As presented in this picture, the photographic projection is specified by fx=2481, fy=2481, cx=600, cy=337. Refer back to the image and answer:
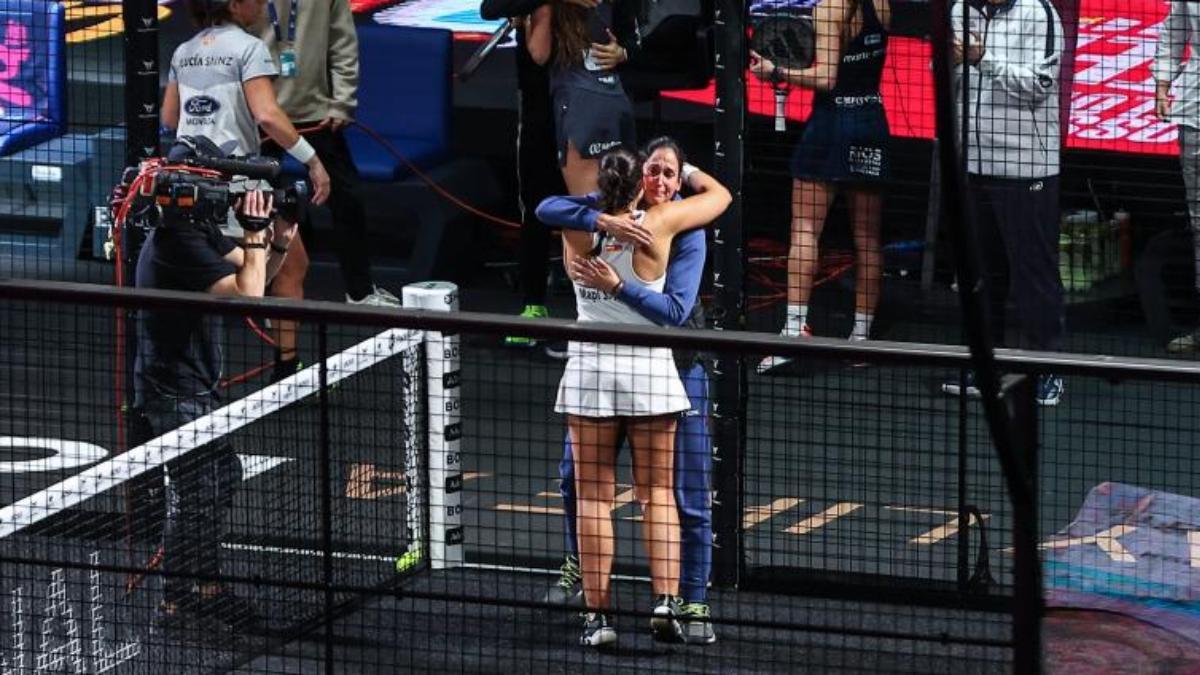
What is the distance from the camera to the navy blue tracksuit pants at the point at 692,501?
28.6 ft

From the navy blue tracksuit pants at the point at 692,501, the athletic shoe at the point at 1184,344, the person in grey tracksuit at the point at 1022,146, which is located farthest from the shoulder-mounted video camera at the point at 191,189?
the athletic shoe at the point at 1184,344

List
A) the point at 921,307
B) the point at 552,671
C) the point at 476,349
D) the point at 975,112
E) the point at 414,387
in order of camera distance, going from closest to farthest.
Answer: the point at 552,671 → the point at 414,387 → the point at 975,112 → the point at 476,349 → the point at 921,307

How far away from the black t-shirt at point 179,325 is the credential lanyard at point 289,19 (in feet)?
11.3

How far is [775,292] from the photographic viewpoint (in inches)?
538

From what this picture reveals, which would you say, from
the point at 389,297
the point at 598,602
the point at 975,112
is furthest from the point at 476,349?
the point at 598,602

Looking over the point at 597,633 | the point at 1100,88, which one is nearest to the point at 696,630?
the point at 597,633

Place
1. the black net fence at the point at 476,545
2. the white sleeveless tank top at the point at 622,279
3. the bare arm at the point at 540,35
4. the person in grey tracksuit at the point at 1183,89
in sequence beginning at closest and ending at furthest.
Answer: the black net fence at the point at 476,545 → the white sleeveless tank top at the point at 622,279 → the person in grey tracksuit at the point at 1183,89 → the bare arm at the point at 540,35

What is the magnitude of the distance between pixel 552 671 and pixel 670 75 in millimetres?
5398

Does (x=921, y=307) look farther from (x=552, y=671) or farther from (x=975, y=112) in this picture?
(x=552, y=671)

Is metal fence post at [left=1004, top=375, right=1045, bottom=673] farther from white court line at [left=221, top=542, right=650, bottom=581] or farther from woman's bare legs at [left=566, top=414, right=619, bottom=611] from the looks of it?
woman's bare legs at [left=566, top=414, right=619, bottom=611]

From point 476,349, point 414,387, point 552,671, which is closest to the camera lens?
point 552,671

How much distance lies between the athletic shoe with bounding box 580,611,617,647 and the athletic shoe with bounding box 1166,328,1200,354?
463 centimetres

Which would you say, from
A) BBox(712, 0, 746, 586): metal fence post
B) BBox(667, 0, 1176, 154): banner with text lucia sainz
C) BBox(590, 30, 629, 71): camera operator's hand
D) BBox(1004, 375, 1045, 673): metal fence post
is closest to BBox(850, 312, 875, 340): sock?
BBox(667, 0, 1176, 154): banner with text lucia sainz

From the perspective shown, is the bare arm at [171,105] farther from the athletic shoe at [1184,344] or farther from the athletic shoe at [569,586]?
the athletic shoe at [1184,344]
